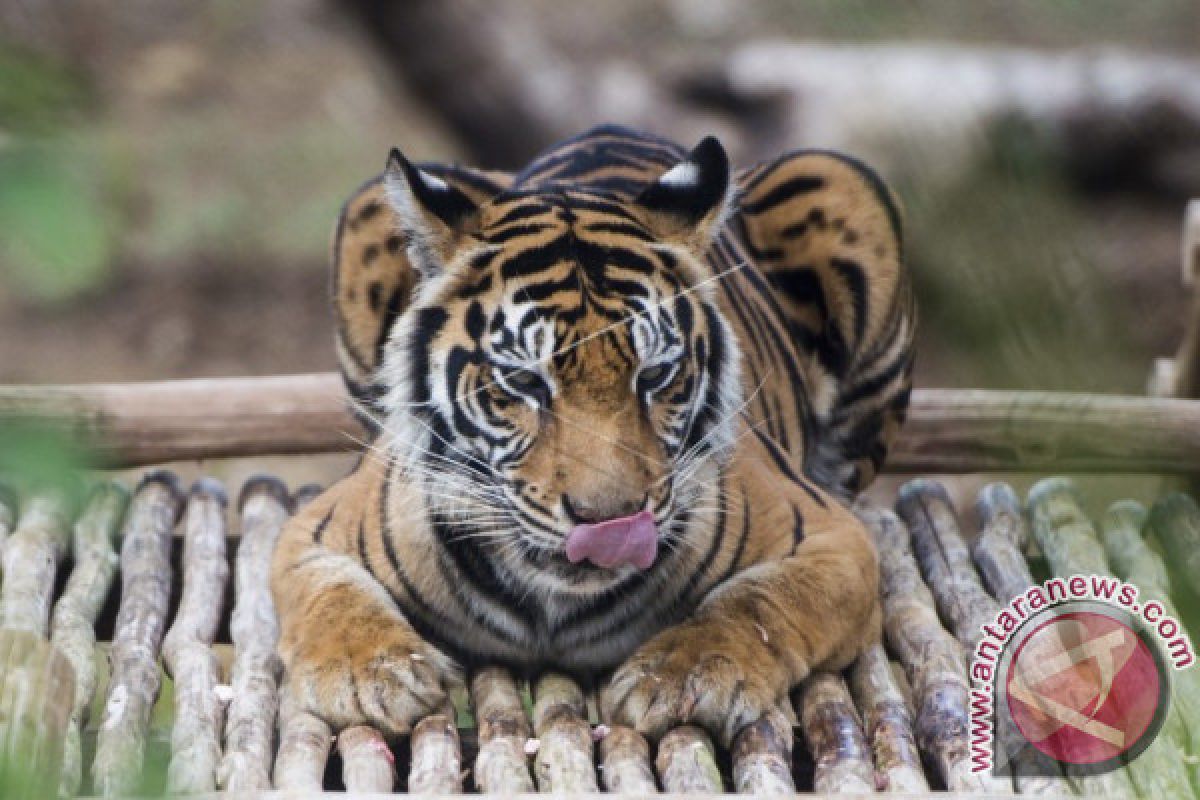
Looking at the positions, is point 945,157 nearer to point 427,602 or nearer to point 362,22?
point 427,602

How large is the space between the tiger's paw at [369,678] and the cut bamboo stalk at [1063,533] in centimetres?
142

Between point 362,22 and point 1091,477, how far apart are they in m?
6.30

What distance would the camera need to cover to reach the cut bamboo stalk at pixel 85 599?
267cm

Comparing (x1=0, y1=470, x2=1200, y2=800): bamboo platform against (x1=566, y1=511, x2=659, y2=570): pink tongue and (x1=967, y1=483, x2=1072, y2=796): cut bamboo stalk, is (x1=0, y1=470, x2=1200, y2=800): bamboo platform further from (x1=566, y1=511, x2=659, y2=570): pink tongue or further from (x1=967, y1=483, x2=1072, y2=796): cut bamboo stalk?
(x1=566, y1=511, x2=659, y2=570): pink tongue

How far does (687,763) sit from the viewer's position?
254cm

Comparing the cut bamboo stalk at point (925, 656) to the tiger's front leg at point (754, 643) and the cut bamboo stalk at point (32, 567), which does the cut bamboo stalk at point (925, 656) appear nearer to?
the tiger's front leg at point (754, 643)

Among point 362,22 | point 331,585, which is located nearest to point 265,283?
point 362,22

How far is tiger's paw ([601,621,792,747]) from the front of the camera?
262cm

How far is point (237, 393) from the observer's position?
418cm

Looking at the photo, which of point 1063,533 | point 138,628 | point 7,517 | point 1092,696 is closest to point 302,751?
point 138,628

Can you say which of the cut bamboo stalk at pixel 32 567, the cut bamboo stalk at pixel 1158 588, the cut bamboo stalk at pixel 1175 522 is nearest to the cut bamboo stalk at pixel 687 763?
the cut bamboo stalk at pixel 1158 588

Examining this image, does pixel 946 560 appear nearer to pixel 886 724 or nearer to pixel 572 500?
pixel 886 724

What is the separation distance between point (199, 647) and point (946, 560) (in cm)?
166

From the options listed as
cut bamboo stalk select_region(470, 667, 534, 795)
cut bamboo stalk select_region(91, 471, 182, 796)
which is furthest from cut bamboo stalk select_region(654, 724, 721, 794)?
cut bamboo stalk select_region(91, 471, 182, 796)
